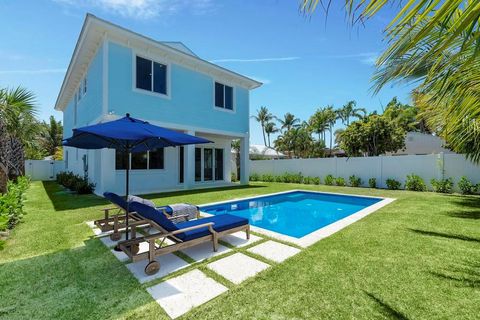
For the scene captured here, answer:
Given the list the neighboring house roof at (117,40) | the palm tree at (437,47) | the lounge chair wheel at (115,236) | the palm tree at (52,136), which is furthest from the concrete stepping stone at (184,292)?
the palm tree at (52,136)

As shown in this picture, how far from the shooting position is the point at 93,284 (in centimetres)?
354

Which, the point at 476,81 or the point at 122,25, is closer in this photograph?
the point at 476,81

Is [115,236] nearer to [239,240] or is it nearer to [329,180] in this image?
[239,240]

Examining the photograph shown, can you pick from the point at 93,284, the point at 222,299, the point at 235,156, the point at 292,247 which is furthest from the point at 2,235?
the point at 235,156

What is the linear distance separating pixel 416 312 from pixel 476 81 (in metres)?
2.71

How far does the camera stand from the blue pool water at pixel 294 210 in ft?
25.2

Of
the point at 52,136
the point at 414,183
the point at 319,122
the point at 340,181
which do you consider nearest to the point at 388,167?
the point at 414,183

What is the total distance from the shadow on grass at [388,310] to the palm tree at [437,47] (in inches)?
94.6

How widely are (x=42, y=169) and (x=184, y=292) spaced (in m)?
27.2

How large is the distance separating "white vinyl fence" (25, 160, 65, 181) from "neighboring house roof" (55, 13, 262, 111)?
928 cm

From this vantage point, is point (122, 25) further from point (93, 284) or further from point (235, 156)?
point (235, 156)

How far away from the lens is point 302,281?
3.50m

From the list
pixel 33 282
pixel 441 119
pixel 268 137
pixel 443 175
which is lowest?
pixel 33 282

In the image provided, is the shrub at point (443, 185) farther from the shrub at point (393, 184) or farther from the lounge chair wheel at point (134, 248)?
the lounge chair wheel at point (134, 248)
